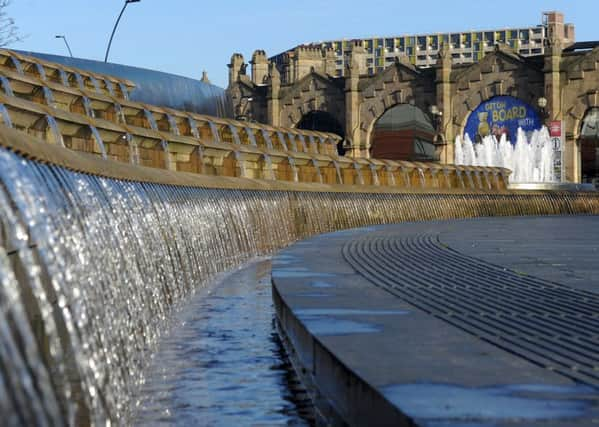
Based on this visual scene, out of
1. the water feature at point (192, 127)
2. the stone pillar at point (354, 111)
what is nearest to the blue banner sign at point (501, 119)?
the stone pillar at point (354, 111)

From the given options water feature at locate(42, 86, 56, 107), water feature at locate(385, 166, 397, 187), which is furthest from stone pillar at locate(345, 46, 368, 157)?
water feature at locate(42, 86, 56, 107)

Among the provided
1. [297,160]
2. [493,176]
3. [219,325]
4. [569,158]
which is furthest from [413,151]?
[219,325]

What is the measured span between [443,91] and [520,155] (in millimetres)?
7799

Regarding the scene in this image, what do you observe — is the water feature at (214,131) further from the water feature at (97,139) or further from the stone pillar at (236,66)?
the stone pillar at (236,66)

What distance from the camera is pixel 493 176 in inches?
1580

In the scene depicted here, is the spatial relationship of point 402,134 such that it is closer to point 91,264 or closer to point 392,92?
point 392,92

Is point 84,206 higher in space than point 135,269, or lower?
higher

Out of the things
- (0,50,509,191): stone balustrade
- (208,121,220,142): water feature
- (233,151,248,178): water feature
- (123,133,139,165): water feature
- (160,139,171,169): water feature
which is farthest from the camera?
(208,121,220,142): water feature

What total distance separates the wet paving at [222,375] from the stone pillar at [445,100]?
190ft

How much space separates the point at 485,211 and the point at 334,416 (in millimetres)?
28291

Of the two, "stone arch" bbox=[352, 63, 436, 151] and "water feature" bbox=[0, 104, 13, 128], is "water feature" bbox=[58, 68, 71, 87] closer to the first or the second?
"water feature" bbox=[0, 104, 13, 128]

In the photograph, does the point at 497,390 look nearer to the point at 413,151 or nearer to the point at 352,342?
the point at 352,342

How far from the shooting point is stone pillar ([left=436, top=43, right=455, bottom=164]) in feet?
222

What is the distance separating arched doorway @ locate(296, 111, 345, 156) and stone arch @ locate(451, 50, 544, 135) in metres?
10.6
